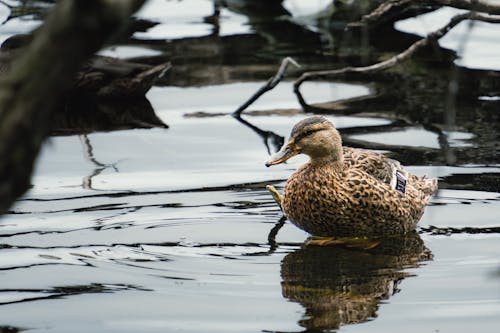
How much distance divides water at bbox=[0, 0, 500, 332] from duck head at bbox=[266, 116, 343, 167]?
1.74 feet

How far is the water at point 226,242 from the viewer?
5.69 metres

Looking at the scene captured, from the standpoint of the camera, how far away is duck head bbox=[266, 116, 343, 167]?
23.8 feet

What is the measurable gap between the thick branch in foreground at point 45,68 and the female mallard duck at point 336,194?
16.7 feet

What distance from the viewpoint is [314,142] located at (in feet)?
24.0

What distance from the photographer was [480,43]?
43.8ft

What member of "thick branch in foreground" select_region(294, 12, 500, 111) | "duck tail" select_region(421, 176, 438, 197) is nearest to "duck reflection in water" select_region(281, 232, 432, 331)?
"duck tail" select_region(421, 176, 438, 197)

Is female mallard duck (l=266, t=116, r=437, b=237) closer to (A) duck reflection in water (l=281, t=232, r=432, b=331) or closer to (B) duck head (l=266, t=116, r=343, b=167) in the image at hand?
(B) duck head (l=266, t=116, r=343, b=167)

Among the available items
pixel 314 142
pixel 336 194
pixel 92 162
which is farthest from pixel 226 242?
pixel 92 162

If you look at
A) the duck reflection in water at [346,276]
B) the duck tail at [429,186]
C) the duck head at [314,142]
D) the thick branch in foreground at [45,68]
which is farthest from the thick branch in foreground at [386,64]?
the thick branch in foreground at [45,68]

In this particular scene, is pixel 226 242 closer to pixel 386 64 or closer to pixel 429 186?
pixel 429 186

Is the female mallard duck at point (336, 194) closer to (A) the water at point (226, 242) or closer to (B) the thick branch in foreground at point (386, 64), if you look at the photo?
(A) the water at point (226, 242)

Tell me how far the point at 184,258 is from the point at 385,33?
788 cm

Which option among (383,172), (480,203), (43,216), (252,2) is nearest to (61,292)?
(43,216)

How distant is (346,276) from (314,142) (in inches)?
47.5
